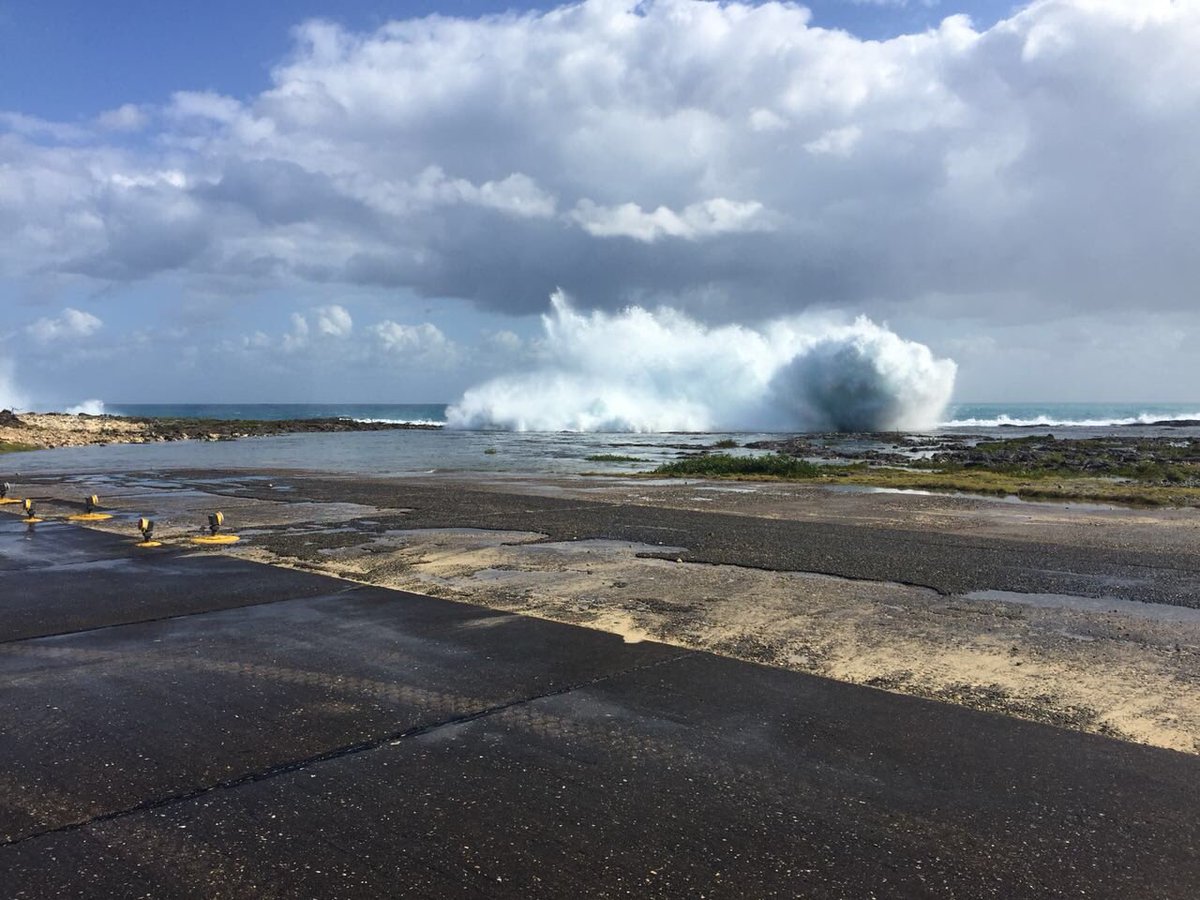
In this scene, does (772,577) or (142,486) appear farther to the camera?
(142,486)

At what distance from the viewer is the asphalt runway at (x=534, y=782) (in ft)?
11.8

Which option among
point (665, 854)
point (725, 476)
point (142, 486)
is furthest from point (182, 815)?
point (725, 476)

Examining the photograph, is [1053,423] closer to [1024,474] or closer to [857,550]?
[1024,474]

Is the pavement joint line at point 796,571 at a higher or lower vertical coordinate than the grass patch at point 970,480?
lower

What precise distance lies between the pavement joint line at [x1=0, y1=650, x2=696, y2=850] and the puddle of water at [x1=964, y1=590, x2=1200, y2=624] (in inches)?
210

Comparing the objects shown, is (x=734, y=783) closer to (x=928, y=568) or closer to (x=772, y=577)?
(x=772, y=577)

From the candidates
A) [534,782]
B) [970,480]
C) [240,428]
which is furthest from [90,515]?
[240,428]

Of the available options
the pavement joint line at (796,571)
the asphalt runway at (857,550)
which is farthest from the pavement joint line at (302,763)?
the asphalt runway at (857,550)

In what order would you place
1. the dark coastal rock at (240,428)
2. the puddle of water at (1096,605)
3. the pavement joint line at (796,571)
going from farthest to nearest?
1. the dark coastal rock at (240,428)
2. the pavement joint line at (796,571)
3. the puddle of water at (1096,605)

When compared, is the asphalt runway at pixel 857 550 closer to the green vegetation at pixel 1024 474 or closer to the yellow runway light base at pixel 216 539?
the yellow runway light base at pixel 216 539

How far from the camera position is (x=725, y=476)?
30.6 metres

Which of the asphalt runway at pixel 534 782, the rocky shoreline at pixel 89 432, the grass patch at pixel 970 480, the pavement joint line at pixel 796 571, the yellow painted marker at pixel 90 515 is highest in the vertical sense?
the rocky shoreline at pixel 89 432

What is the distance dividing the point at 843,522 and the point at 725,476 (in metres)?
13.7

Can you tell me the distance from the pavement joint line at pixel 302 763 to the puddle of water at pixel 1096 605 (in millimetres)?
5346
